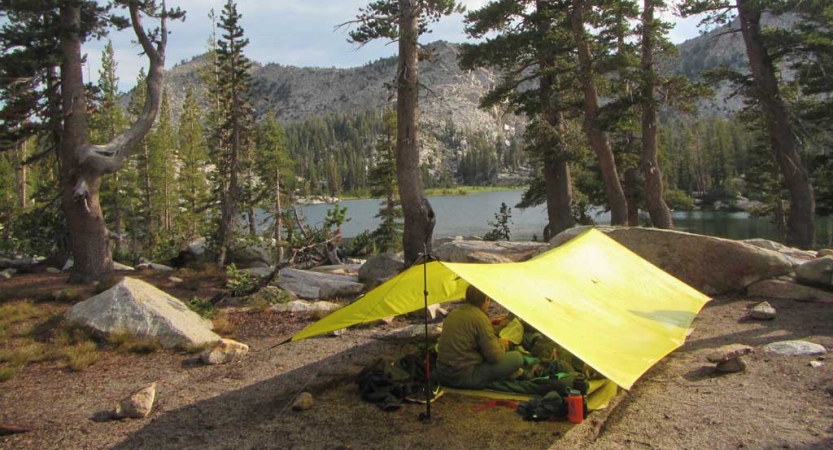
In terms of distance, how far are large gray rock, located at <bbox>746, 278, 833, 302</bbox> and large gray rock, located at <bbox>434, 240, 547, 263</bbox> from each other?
4425 millimetres

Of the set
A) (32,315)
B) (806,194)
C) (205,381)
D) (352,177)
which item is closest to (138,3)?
(32,315)

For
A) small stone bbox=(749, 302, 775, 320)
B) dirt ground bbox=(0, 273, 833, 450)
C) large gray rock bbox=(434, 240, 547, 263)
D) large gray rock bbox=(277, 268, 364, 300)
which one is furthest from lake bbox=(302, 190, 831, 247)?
dirt ground bbox=(0, 273, 833, 450)

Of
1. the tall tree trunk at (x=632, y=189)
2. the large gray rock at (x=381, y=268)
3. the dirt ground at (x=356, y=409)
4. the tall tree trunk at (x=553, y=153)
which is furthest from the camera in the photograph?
the tall tree trunk at (x=632, y=189)

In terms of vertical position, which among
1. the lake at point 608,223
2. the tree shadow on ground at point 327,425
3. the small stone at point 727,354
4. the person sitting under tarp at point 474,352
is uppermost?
the person sitting under tarp at point 474,352

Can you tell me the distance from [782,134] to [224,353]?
16.5 metres

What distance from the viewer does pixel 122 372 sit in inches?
284

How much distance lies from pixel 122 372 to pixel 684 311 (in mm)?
7700

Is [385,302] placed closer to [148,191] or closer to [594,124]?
[594,124]

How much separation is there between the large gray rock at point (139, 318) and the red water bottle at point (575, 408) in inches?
220

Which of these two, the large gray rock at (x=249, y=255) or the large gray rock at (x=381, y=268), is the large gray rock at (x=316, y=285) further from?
the large gray rock at (x=249, y=255)

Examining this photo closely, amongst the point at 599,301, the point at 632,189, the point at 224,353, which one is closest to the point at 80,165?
the point at 224,353

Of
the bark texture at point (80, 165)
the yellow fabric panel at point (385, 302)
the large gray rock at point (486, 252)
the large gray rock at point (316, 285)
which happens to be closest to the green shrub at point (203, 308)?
the large gray rock at point (316, 285)

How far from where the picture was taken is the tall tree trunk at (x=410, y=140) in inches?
495

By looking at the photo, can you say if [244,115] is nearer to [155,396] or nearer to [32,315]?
[32,315]
